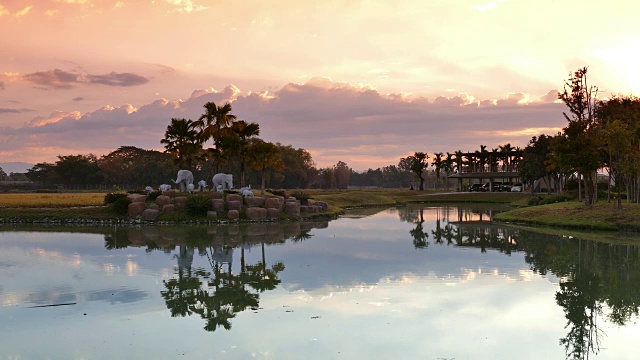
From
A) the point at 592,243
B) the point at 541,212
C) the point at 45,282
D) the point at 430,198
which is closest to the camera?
the point at 45,282

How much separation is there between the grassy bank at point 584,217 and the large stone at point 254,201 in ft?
77.2

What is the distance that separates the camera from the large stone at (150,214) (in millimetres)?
46031

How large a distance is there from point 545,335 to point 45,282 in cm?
1722

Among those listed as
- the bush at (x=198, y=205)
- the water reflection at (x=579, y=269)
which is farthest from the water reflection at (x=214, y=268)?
the water reflection at (x=579, y=269)

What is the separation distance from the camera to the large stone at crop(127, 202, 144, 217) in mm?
46969

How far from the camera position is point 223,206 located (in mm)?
48594

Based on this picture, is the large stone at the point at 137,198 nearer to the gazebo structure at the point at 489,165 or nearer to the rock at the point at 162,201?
the rock at the point at 162,201

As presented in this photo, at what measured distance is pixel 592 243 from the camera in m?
32.5

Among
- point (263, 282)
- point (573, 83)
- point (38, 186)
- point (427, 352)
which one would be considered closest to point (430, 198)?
point (573, 83)

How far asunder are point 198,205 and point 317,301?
31736 mm

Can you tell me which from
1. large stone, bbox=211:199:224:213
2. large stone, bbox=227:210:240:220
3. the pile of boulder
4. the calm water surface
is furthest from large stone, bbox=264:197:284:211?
the calm water surface

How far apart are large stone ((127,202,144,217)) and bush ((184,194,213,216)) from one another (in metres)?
4.03

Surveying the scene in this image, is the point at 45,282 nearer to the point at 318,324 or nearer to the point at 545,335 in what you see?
the point at 318,324

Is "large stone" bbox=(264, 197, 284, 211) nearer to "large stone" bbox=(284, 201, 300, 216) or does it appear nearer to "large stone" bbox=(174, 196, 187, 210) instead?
"large stone" bbox=(284, 201, 300, 216)
